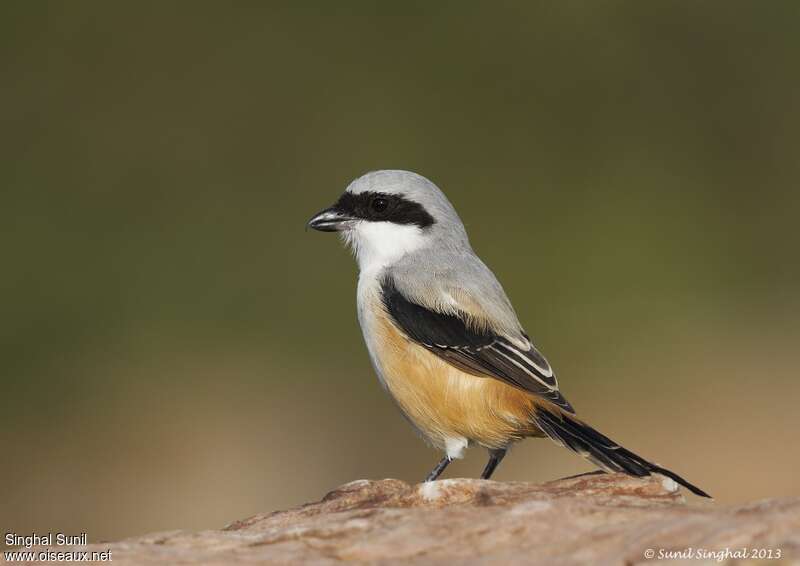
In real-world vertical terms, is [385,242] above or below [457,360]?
above

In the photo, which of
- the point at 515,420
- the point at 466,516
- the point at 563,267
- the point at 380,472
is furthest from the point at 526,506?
the point at 563,267

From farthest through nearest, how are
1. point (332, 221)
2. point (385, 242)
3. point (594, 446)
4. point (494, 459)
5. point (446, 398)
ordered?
point (332, 221) < point (385, 242) < point (494, 459) < point (446, 398) < point (594, 446)

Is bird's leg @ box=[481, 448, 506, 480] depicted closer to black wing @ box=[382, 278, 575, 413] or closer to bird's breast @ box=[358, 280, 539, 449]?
bird's breast @ box=[358, 280, 539, 449]

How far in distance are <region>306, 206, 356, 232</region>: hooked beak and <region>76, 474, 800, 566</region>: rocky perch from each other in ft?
7.20

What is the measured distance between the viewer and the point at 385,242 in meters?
6.20

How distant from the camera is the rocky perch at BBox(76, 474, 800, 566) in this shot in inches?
140

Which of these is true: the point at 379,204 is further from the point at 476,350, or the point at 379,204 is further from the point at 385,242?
the point at 476,350

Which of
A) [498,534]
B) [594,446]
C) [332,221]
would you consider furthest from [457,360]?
[498,534]

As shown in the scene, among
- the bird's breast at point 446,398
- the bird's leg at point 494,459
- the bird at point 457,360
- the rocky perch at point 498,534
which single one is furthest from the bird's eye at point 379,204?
the rocky perch at point 498,534

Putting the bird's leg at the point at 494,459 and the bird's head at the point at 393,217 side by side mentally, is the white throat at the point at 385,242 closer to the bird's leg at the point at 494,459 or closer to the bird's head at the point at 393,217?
the bird's head at the point at 393,217

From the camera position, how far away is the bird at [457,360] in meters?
5.33

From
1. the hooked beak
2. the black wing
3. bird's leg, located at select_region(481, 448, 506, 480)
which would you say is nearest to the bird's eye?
the hooked beak

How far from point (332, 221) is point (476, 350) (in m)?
1.32

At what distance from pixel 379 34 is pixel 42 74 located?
390cm
